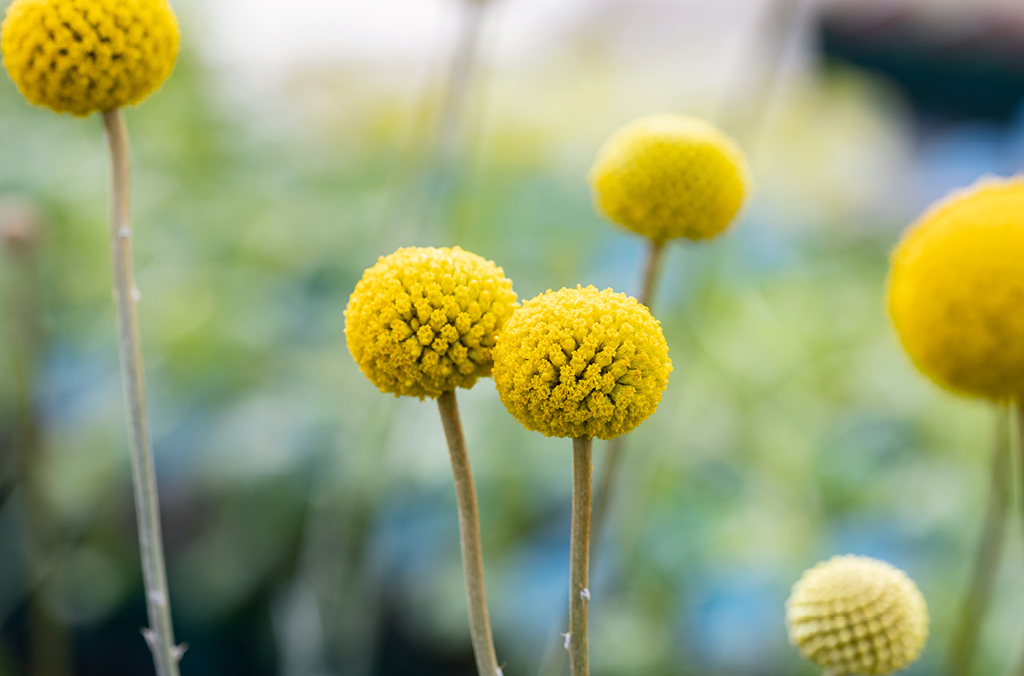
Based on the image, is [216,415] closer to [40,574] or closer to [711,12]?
[40,574]

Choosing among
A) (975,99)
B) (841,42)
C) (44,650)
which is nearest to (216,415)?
(44,650)

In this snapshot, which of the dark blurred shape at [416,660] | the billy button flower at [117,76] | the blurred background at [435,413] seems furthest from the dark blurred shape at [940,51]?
the billy button flower at [117,76]

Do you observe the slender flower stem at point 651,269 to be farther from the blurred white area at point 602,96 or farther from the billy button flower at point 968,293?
the blurred white area at point 602,96

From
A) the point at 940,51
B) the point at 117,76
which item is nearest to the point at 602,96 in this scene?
the point at 940,51

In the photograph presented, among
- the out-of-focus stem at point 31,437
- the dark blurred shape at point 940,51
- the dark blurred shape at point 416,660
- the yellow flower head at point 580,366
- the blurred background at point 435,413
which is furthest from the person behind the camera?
the dark blurred shape at point 940,51

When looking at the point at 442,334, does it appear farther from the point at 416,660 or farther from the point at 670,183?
the point at 416,660

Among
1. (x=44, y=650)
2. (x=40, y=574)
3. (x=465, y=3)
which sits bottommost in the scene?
(x=44, y=650)
